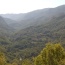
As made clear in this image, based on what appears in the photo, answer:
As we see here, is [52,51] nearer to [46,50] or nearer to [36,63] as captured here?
[46,50]

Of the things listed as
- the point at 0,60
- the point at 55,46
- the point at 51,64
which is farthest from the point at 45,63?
the point at 0,60

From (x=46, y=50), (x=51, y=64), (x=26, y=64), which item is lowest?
(x=26, y=64)

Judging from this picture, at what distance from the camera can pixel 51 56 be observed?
59.9m

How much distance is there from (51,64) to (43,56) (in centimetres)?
399

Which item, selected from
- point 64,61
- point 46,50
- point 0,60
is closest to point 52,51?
point 46,50

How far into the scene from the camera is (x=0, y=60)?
62375 mm

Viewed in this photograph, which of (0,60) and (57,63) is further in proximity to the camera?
(0,60)

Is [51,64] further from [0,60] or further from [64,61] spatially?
[0,60]

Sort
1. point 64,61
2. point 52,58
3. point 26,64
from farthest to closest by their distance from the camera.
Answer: point 26,64, point 52,58, point 64,61

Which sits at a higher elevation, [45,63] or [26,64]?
[45,63]

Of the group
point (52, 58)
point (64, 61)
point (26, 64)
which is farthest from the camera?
point (26, 64)

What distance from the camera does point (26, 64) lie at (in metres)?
77.8

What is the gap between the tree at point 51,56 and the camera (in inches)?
2352

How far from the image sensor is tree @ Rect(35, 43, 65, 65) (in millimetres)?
59737
